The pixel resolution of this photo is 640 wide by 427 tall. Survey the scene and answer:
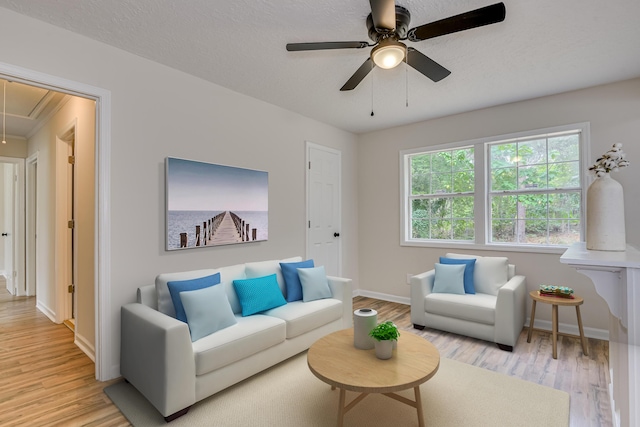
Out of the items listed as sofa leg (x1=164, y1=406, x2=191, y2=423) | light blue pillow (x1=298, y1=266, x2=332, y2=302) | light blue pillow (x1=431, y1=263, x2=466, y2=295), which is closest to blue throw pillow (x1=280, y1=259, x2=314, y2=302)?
light blue pillow (x1=298, y1=266, x2=332, y2=302)

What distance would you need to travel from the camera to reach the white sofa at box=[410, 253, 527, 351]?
117 inches

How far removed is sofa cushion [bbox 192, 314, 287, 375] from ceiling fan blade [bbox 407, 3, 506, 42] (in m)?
2.30

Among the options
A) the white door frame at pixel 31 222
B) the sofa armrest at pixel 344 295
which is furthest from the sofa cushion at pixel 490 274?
the white door frame at pixel 31 222

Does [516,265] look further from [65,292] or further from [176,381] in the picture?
[65,292]

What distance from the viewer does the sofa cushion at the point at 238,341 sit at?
6.93ft

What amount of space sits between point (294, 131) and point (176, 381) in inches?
121

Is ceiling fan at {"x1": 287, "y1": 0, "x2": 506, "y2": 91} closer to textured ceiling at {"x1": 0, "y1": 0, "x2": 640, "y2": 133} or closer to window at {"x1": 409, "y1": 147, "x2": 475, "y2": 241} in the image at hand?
textured ceiling at {"x1": 0, "y1": 0, "x2": 640, "y2": 133}

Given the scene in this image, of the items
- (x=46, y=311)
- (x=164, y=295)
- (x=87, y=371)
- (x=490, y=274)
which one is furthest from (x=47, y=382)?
(x=490, y=274)

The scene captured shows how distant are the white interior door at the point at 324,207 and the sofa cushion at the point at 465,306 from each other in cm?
158

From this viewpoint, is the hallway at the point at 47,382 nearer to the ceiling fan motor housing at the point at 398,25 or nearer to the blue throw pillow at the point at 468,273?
the ceiling fan motor housing at the point at 398,25

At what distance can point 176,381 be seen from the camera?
1.96 metres

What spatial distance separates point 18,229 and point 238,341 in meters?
5.09

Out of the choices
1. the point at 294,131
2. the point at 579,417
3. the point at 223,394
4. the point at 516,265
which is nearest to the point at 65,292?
the point at 223,394

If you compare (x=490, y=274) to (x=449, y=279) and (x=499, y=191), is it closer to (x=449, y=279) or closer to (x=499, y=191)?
(x=449, y=279)
